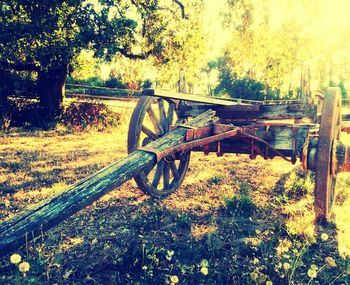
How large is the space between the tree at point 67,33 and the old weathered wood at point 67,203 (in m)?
8.01

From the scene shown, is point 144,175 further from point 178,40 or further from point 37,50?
point 178,40

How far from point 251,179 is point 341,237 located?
2307 mm

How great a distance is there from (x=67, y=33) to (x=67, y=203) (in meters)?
9.03

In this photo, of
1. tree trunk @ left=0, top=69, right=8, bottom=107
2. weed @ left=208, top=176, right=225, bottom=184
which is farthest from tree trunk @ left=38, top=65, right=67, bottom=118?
weed @ left=208, top=176, right=225, bottom=184

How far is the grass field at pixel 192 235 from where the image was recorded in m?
2.47

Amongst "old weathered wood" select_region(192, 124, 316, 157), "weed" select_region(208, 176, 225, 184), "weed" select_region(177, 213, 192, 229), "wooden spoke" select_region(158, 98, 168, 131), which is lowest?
"weed" select_region(177, 213, 192, 229)

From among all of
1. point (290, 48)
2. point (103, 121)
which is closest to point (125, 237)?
point (103, 121)

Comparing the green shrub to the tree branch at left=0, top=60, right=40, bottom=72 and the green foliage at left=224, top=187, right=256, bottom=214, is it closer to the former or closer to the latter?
the green foliage at left=224, top=187, right=256, bottom=214

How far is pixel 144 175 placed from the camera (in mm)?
3918

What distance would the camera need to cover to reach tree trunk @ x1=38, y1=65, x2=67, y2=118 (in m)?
11.5

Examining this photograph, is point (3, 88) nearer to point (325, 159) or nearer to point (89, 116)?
point (89, 116)

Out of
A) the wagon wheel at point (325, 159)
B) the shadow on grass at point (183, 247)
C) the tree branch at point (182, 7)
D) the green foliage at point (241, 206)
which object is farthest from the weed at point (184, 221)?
the tree branch at point (182, 7)

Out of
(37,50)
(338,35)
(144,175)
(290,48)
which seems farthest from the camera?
(338,35)

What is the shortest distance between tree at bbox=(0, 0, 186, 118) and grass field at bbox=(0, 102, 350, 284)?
5.02 meters
